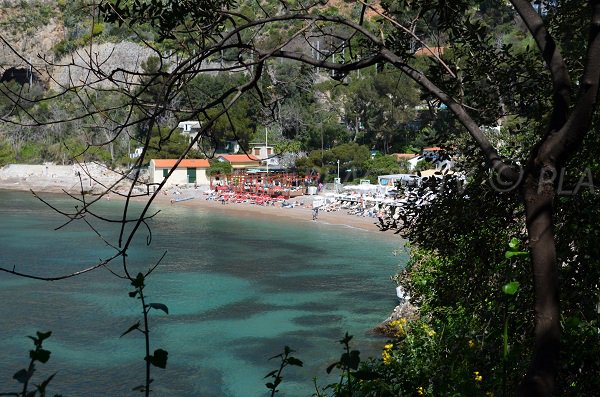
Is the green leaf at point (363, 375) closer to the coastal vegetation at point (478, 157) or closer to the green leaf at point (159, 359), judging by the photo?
the coastal vegetation at point (478, 157)

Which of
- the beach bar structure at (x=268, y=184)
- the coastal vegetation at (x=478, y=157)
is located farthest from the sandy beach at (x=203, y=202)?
the coastal vegetation at (x=478, y=157)

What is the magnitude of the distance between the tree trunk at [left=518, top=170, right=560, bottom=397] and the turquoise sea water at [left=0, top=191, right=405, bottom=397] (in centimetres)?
1228

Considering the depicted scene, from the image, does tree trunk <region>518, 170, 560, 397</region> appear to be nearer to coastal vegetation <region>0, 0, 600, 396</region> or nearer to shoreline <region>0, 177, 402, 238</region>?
coastal vegetation <region>0, 0, 600, 396</region>

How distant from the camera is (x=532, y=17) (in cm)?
310

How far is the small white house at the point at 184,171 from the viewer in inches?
2164

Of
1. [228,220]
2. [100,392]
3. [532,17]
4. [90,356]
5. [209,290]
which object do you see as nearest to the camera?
[532,17]

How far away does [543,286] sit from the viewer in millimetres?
2879

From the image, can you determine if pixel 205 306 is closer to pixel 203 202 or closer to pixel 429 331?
pixel 429 331

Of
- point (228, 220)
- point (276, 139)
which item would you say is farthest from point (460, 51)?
point (276, 139)

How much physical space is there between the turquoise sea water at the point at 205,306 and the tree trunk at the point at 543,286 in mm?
12280

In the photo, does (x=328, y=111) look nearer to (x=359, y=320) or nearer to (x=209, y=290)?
(x=209, y=290)

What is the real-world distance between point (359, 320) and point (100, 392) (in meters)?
7.70

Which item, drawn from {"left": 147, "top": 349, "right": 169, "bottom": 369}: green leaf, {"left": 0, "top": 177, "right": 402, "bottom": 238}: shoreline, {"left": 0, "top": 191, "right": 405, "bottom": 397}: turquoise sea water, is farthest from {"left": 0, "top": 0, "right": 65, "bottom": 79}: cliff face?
{"left": 147, "top": 349, "right": 169, "bottom": 369}: green leaf

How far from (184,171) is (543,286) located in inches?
2192
